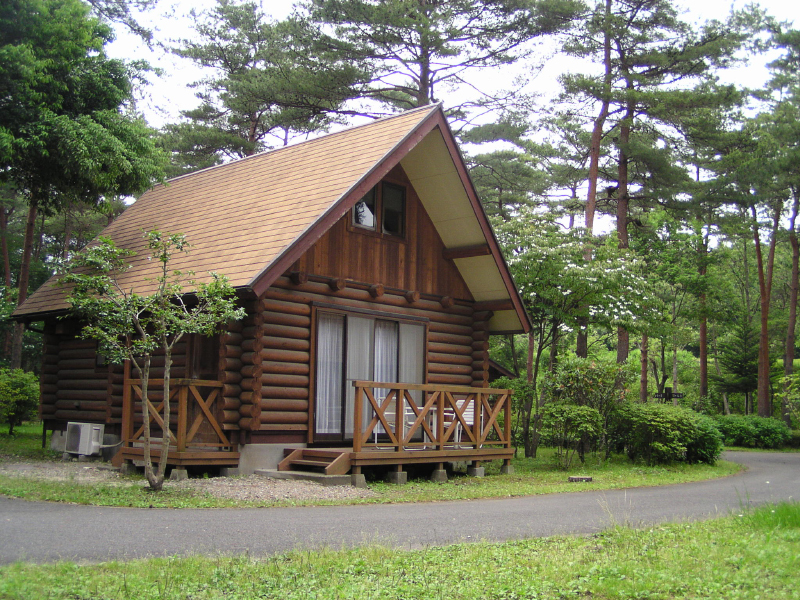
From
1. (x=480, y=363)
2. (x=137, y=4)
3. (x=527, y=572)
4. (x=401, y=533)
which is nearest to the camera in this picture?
(x=527, y=572)

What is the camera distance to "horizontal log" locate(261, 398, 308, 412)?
14336 millimetres

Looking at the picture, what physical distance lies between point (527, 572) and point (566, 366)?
12.3 metres

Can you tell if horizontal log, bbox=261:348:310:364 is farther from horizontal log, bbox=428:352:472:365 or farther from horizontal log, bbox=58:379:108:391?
horizontal log, bbox=58:379:108:391

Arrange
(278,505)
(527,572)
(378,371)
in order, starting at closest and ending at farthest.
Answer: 1. (527,572)
2. (278,505)
3. (378,371)

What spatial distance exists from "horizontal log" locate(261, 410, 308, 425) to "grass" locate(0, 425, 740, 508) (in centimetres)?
194

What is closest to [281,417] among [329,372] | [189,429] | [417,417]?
[329,372]

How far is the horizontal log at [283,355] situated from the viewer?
1436cm

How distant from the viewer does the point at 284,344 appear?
48.2 feet

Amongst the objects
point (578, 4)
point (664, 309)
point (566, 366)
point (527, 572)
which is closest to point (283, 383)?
point (566, 366)

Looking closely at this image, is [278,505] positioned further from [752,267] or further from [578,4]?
[752,267]

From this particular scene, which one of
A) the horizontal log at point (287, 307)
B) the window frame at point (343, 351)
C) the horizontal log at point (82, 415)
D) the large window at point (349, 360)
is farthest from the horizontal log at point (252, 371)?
the horizontal log at point (82, 415)

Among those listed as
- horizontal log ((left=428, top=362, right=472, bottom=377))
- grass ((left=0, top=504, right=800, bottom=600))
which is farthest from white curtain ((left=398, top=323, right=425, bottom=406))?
grass ((left=0, top=504, right=800, bottom=600))

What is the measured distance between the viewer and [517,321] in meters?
19.1

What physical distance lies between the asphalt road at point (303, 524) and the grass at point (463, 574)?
609mm
